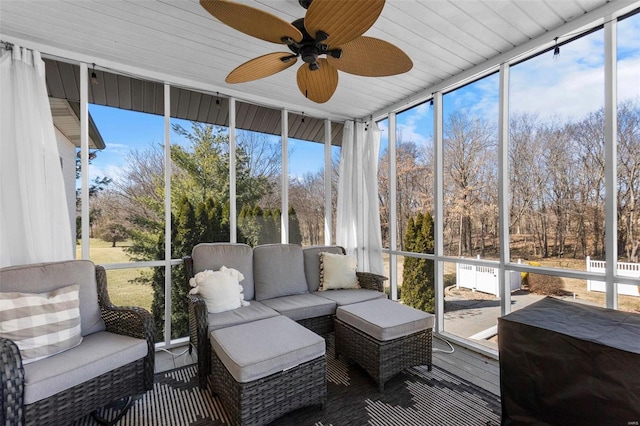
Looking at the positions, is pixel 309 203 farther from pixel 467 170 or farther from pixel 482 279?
pixel 482 279

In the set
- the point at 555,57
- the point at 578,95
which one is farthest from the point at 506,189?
the point at 555,57

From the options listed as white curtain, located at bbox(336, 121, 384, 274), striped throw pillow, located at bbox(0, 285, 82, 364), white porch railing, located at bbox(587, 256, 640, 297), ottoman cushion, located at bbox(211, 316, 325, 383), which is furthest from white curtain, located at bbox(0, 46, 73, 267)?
white porch railing, located at bbox(587, 256, 640, 297)

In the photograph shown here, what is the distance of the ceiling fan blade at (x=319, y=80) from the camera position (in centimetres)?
191

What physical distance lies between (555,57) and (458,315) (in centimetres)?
254

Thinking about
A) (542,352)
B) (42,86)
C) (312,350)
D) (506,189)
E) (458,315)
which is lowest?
(458,315)

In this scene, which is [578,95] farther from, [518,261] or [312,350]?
[312,350]

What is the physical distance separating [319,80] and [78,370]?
2301 millimetres

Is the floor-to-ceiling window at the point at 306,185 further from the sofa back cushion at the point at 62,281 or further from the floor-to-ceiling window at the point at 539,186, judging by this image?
the sofa back cushion at the point at 62,281

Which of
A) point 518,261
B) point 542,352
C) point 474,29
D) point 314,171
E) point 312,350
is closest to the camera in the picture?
point 542,352

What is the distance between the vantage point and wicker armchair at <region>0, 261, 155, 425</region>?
1.50 meters

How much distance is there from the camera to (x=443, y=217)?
3.30 metres

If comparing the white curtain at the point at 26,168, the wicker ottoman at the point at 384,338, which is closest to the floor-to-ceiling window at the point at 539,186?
the wicker ottoman at the point at 384,338

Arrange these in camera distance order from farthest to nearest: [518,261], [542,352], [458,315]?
[458,315], [518,261], [542,352]

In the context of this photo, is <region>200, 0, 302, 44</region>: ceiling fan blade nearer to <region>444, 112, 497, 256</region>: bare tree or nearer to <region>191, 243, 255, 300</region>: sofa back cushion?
<region>191, 243, 255, 300</region>: sofa back cushion
